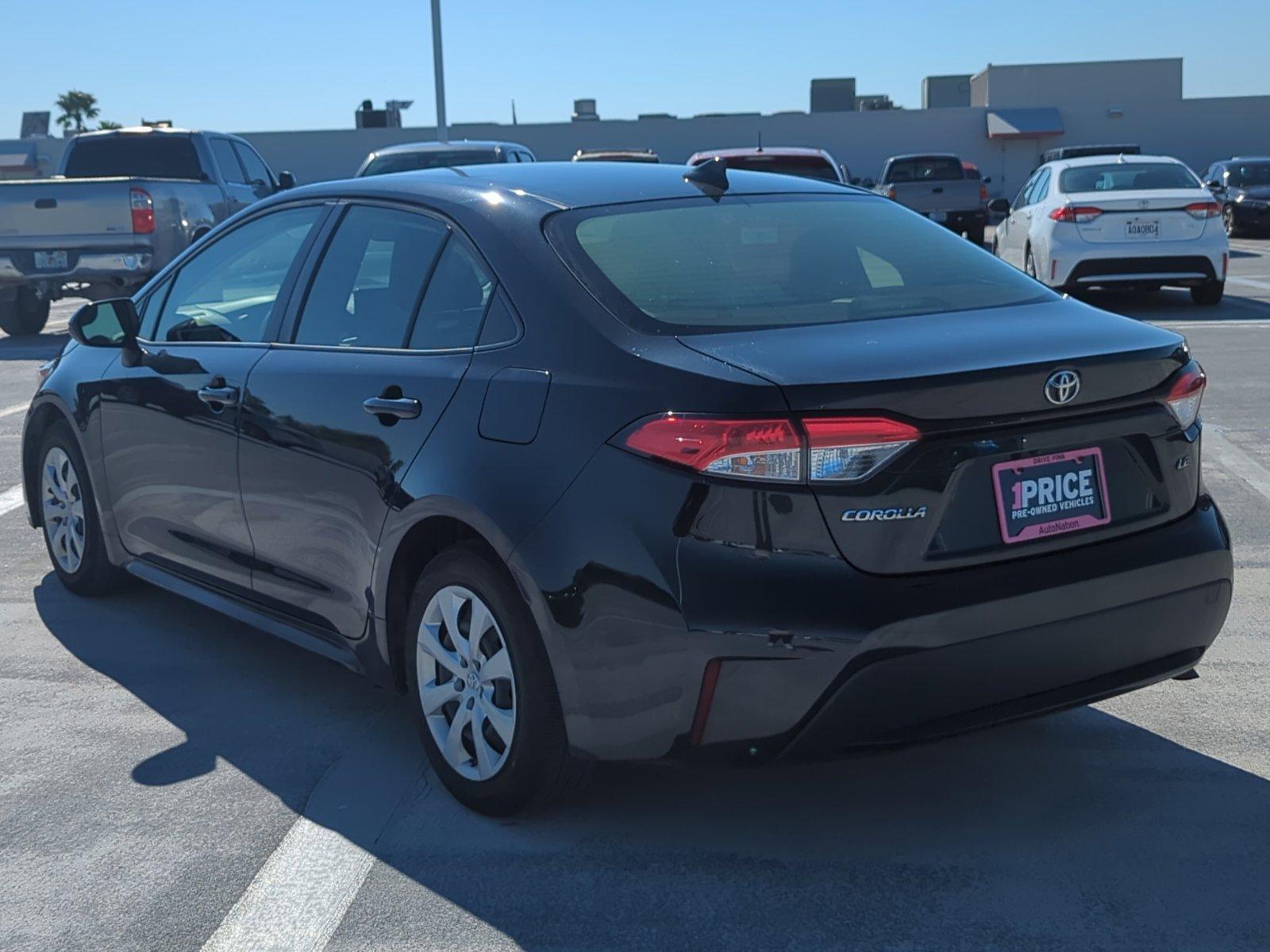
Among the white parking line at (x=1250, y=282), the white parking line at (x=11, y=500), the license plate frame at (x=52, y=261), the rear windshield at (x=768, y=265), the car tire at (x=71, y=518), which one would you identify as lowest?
the white parking line at (x=1250, y=282)

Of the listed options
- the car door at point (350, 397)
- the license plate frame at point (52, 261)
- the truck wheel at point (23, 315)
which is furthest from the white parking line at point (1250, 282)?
the car door at point (350, 397)

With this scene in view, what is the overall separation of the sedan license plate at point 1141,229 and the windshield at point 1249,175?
18387 mm

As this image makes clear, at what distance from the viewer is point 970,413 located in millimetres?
3473

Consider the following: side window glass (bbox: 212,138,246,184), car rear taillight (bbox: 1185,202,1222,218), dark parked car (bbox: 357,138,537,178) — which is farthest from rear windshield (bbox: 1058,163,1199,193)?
side window glass (bbox: 212,138,246,184)

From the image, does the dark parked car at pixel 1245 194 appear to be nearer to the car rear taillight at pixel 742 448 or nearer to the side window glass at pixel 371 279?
the side window glass at pixel 371 279

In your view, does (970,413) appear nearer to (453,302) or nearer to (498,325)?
(498,325)

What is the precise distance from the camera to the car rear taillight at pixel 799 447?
3.36m

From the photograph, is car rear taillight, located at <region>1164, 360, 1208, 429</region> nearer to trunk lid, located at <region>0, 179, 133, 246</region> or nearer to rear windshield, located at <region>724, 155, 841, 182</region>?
rear windshield, located at <region>724, 155, 841, 182</region>

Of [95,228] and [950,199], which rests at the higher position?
[95,228]

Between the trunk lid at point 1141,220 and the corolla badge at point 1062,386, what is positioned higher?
the corolla badge at point 1062,386

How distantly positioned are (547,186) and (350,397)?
82 cm

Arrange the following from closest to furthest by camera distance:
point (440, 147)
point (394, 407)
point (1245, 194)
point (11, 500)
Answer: point (394, 407), point (11, 500), point (440, 147), point (1245, 194)

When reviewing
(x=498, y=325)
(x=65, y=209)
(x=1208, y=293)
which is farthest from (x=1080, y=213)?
(x=498, y=325)

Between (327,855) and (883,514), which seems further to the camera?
(327,855)
